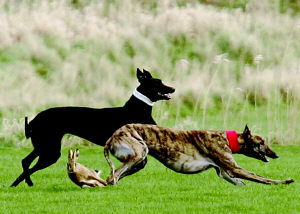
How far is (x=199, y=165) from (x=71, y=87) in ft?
34.6

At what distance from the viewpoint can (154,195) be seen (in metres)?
7.54

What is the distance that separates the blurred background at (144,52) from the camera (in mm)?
17328

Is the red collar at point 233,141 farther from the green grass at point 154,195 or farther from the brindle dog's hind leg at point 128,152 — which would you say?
the brindle dog's hind leg at point 128,152

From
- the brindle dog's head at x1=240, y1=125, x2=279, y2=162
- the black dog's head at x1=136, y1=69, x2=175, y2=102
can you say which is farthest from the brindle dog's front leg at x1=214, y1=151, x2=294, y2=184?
the black dog's head at x1=136, y1=69, x2=175, y2=102

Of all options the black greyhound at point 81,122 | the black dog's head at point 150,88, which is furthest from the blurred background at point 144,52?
the black greyhound at point 81,122

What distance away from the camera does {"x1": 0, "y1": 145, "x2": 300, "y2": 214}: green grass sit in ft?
22.3

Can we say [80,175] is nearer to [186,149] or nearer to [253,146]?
[186,149]

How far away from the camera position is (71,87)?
1831 cm

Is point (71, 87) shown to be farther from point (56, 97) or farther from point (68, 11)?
point (68, 11)

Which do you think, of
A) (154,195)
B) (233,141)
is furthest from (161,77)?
(154,195)

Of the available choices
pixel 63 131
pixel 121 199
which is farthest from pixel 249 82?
pixel 121 199

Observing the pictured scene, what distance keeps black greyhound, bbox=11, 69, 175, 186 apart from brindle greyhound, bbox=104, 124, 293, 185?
0.99 feet

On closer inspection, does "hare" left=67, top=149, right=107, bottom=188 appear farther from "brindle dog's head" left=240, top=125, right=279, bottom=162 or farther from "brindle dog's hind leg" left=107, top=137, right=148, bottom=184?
"brindle dog's head" left=240, top=125, right=279, bottom=162

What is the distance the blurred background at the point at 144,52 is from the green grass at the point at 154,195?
5.84 meters
